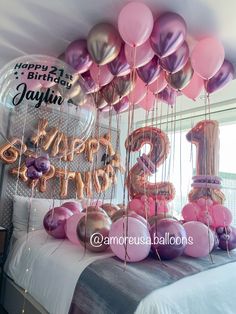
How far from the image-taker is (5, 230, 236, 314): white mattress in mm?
1169

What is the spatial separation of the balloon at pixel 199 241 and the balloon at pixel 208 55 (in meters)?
1.10

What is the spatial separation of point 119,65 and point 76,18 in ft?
1.47

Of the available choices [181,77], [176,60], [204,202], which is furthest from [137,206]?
[176,60]

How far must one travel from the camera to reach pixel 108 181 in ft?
11.2

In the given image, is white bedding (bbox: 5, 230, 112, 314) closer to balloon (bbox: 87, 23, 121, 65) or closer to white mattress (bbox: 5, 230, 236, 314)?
white mattress (bbox: 5, 230, 236, 314)

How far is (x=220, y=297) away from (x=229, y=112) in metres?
2.45

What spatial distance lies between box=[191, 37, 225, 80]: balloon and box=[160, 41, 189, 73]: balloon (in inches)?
4.2

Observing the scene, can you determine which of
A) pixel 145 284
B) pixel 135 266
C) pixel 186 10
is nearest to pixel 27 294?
pixel 135 266

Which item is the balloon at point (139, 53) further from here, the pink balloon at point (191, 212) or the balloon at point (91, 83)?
the pink balloon at point (191, 212)

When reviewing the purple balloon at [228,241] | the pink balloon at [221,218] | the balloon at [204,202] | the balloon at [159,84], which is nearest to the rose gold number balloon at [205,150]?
the balloon at [204,202]

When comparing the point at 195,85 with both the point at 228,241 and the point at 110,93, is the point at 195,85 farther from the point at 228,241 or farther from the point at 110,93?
the point at 228,241

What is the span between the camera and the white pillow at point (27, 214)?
97.7 inches

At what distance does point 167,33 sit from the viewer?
5.16ft

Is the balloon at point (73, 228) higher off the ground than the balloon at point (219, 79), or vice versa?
the balloon at point (219, 79)
